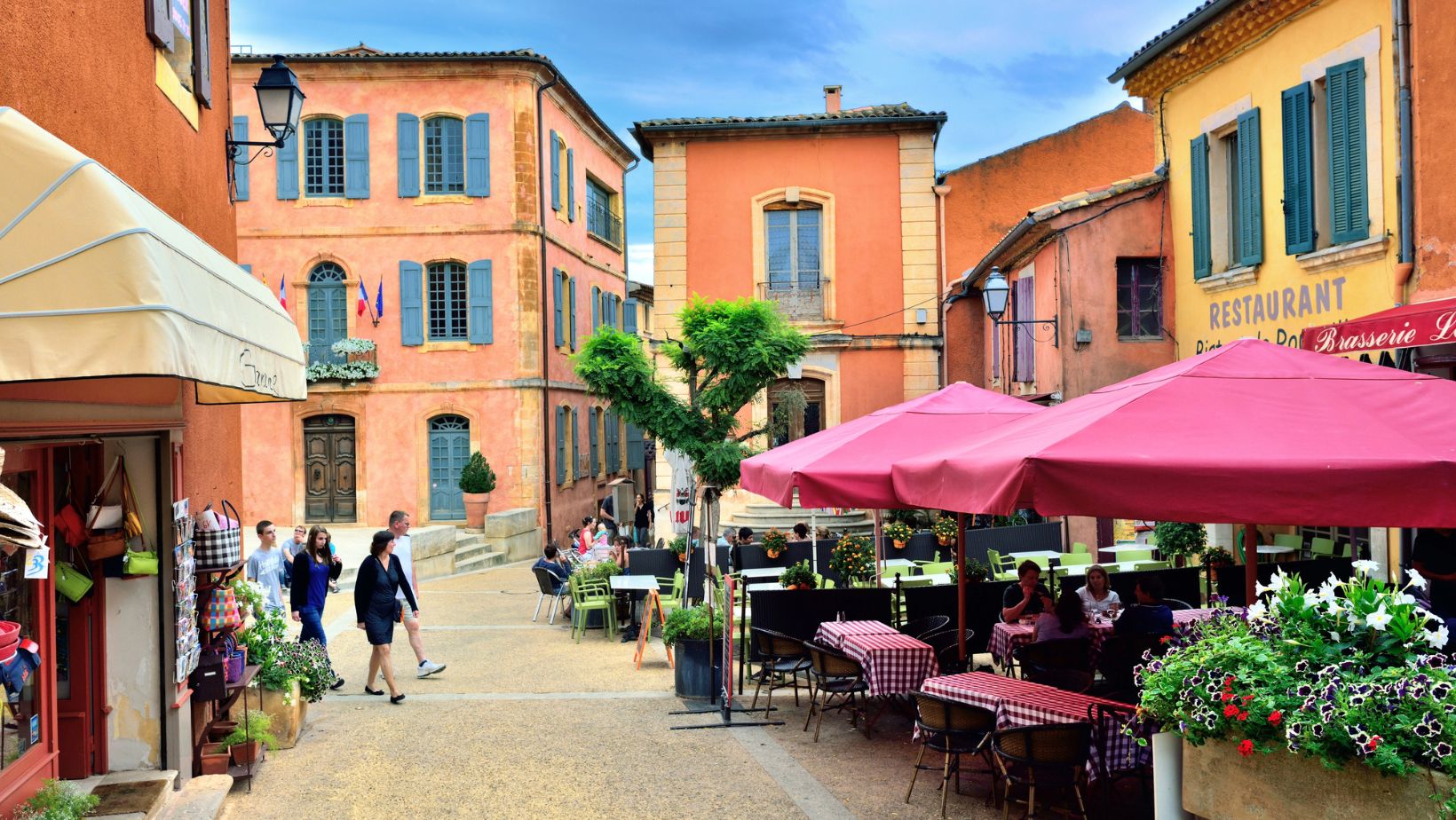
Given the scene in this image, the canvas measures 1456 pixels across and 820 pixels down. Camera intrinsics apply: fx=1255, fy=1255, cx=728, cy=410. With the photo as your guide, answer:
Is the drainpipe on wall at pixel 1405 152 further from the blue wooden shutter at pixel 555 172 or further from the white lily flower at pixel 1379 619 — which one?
the blue wooden shutter at pixel 555 172

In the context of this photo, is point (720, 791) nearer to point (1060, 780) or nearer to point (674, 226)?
point (1060, 780)

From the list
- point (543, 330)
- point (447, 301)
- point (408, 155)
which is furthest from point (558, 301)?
point (408, 155)

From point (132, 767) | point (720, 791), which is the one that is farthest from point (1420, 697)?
point (132, 767)

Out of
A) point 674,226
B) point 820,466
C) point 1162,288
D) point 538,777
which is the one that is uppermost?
point 674,226

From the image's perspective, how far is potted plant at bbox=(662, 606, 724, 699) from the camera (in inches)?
409

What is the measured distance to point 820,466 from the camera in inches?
332

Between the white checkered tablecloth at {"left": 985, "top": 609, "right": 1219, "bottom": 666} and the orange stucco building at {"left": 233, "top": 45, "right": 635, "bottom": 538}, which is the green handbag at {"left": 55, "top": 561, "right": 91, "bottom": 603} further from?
the orange stucco building at {"left": 233, "top": 45, "right": 635, "bottom": 538}

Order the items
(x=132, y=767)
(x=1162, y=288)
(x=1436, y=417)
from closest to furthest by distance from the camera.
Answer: (x=1436, y=417), (x=132, y=767), (x=1162, y=288)

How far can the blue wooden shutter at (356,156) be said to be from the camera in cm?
2634

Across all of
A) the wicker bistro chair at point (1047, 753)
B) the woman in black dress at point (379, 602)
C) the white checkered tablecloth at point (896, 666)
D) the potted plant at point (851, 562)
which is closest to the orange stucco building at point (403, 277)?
the potted plant at point (851, 562)

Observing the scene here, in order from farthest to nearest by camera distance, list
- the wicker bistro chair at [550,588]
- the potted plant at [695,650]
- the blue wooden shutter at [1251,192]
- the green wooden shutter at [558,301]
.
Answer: the green wooden shutter at [558,301]
the wicker bistro chair at [550,588]
the blue wooden shutter at [1251,192]
the potted plant at [695,650]

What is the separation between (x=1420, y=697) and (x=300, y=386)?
16.7ft

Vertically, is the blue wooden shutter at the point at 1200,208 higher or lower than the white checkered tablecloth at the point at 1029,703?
higher

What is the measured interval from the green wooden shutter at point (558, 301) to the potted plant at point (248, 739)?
66.4 feet
